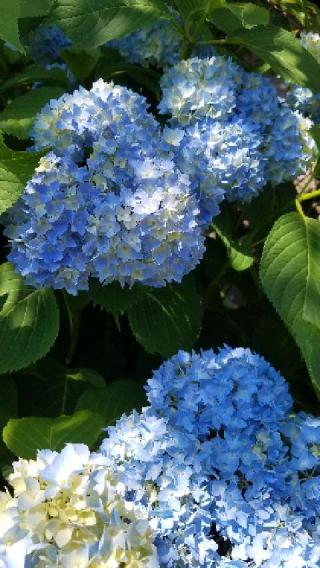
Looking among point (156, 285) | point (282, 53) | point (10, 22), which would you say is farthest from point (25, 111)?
point (282, 53)

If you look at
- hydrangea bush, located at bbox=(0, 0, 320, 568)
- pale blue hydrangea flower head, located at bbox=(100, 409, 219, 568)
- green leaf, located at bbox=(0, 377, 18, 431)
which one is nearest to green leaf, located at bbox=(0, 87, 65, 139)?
hydrangea bush, located at bbox=(0, 0, 320, 568)

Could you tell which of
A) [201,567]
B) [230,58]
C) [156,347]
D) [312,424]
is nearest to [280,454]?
[312,424]

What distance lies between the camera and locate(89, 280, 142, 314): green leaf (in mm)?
1837

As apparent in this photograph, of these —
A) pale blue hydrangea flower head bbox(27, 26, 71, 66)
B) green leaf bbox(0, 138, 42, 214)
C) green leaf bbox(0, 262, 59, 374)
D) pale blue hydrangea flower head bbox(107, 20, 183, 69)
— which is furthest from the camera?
pale blue hydrangea flower head bbox(27, 26, 71, 66)

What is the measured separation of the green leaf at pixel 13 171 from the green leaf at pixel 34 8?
1.96 ft

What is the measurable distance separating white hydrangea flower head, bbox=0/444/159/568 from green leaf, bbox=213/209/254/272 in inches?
26.1

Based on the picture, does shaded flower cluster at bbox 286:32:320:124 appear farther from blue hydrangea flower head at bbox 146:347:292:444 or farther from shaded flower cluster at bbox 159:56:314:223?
blue hydrangea flower head at bbox 146:347:292:444

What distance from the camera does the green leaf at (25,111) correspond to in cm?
187

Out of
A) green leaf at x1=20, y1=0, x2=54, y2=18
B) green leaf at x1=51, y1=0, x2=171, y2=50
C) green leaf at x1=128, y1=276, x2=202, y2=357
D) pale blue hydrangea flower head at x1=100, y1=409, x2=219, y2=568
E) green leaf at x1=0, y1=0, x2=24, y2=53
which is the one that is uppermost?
green leaf at x1=0, y1=0, x2=24, y2=53

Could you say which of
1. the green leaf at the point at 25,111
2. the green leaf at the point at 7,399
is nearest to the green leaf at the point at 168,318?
the green leaf at the point at 7,399

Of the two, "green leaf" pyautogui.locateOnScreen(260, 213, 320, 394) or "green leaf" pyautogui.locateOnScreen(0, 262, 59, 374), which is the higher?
"green leaf" pyautogui.locateOnScreen(260, 213, 320, 394)

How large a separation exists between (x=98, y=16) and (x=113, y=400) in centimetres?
91

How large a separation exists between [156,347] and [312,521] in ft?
1.94

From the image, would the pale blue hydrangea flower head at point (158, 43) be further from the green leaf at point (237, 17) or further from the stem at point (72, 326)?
the stem at point (72, 326)
